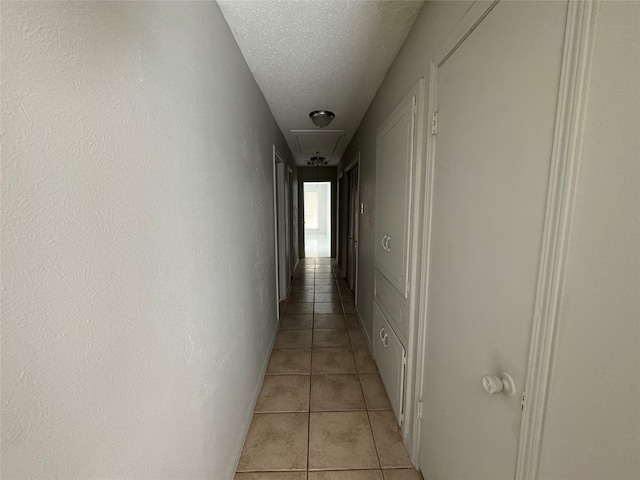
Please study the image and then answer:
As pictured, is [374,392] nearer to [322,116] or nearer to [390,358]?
[390,358]

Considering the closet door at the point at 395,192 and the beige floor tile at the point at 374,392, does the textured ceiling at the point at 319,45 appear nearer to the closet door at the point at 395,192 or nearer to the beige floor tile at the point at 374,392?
the closet door at the point at 395,192

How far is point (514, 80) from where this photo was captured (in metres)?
0.75

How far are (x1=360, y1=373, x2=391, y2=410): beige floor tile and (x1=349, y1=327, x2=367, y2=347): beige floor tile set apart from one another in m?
0.50

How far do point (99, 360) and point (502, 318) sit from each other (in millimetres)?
1070

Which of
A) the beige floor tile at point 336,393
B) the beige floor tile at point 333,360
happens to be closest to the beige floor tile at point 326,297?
the beige floor tile at point 333,360

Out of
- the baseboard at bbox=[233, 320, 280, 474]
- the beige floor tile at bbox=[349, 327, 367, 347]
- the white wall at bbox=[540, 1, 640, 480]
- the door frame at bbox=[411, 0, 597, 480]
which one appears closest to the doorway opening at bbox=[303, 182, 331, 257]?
the beige floor tile at bbox=[349, 327, 367, 347]

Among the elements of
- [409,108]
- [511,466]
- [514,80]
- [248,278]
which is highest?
[409,108]

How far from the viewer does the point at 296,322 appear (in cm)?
329

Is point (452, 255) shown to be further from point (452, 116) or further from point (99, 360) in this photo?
point (99, 360)

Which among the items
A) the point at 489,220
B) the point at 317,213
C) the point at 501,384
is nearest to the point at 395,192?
the point at 489,220

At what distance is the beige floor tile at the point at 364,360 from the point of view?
233 cm

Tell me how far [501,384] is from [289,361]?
2001mm

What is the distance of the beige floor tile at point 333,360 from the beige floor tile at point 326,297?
137cm

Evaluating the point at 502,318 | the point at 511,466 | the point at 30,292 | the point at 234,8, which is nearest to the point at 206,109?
the point at 234,8
